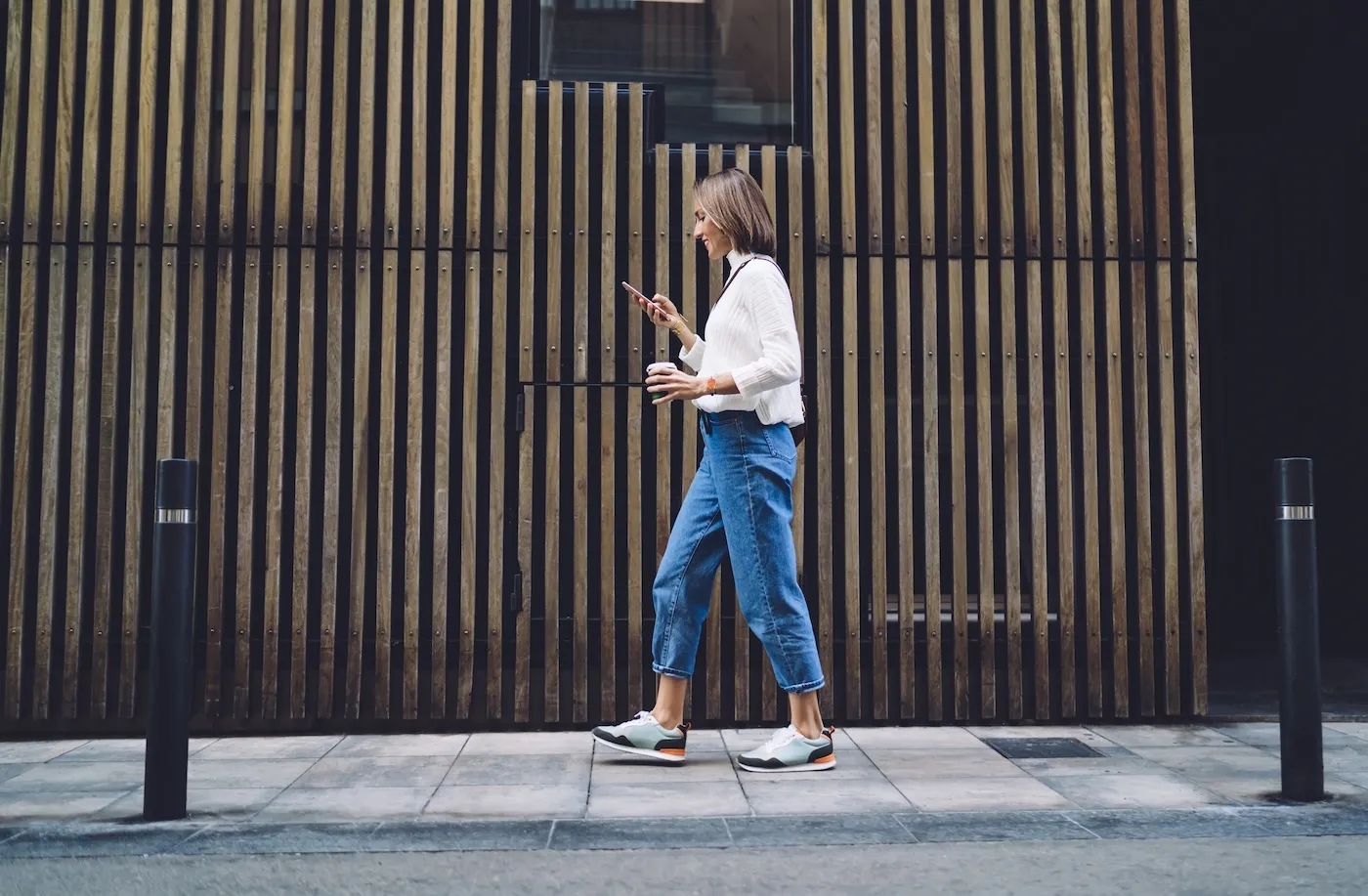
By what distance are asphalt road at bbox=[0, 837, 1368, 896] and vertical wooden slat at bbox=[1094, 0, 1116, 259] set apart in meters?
2.64

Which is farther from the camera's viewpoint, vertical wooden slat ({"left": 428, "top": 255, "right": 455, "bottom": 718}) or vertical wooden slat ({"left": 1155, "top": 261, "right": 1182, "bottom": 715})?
vertical wooden slat ({"left": 1155, "top": 261, "right": 1182, "bottom": 715})

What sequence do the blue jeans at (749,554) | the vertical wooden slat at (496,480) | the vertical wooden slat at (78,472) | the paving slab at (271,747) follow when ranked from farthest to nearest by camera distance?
the vertical wooden slat at (496,480) → the vertical wooden slat at (78,472) → the paving slab at (271,747) → the blue jeans at (749,554)

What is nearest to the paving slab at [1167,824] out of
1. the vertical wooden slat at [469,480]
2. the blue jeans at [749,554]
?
the blue jeans at [749,554]

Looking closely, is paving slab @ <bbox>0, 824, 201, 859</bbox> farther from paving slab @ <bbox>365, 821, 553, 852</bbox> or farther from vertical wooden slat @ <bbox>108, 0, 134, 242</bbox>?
vertical wooden slat @ <bbox>108, 0, 134, 242</bbox>

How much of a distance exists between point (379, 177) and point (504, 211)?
526 millimetres

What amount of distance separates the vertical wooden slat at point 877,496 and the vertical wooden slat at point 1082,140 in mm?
861

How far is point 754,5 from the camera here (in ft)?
15.9

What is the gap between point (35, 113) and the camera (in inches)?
175

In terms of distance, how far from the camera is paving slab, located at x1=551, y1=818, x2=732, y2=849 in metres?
2.78

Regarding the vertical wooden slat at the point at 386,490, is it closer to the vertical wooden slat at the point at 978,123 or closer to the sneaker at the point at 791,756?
the sneaker at the point at 791,756

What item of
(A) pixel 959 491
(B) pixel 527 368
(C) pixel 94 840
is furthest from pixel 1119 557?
(C) pixel 94 840

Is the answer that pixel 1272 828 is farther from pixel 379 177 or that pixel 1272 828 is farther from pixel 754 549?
pixel 379 177

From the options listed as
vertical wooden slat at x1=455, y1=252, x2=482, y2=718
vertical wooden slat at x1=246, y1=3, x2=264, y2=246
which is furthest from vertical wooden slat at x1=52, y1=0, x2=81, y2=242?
vertical wooden slat at x1=455, y1=252, x2=482, y2=718

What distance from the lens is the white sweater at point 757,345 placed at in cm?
357
